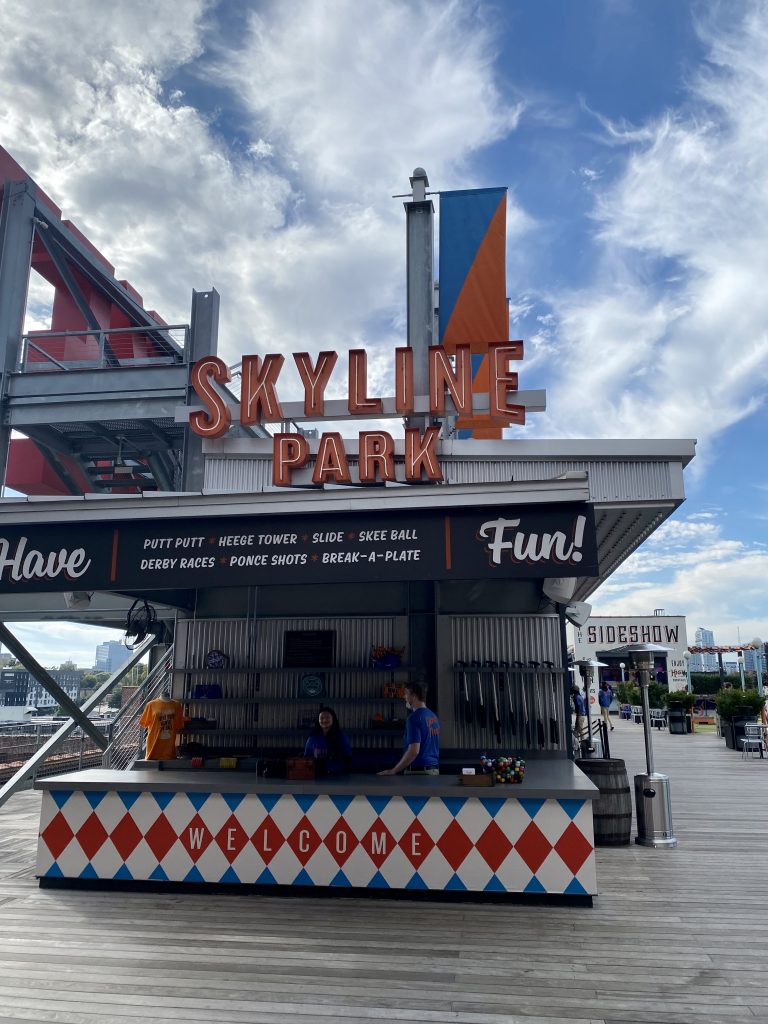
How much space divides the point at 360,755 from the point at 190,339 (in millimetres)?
9480

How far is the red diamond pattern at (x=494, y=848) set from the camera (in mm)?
5891

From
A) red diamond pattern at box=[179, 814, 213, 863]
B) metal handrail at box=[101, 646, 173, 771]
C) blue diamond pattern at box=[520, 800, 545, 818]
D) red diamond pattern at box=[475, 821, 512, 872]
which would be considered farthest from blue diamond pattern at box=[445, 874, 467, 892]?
metal handrail at box=[101, 646, 173, 771]

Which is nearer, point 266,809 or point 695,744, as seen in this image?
point 266,809

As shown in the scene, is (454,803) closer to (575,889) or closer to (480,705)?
(575,889)

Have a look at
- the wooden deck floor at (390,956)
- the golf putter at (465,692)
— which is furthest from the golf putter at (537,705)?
the wooden deck floor at (390,956)

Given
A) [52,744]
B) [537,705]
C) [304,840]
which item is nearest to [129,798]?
[304,840]

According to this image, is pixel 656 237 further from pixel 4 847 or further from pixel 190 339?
pixel 4 847

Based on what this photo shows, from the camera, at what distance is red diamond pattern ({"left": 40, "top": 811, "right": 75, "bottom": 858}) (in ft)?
21.1

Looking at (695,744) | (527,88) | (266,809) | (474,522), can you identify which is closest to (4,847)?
(266,809)

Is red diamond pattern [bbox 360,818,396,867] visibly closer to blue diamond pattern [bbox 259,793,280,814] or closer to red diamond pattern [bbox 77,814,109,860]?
blue diamond pattern [bbox 259,793,280,814]

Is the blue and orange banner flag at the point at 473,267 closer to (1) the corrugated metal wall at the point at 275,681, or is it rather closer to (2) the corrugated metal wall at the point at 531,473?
(2) the corrugated metal wall at the point at 531,473

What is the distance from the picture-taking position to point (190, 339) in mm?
14781

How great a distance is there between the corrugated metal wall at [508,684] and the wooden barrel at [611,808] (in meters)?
0.83

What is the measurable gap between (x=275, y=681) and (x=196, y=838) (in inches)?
124
